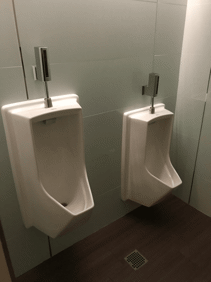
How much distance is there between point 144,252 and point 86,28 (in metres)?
1.51

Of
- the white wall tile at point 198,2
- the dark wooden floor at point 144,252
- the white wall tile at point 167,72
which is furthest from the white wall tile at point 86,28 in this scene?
the dark wooden floor at point 144,252

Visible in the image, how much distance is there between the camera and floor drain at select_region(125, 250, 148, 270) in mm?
1536

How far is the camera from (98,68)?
1.33 m

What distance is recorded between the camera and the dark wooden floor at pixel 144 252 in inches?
58.2

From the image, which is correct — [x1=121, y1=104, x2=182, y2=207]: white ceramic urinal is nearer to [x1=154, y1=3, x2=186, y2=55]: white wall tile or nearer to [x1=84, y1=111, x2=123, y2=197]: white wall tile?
[x1=84, y1=111, x2=123, y2=197]: white wall tile

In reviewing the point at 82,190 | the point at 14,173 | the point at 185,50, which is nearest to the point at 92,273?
the point at 82,190

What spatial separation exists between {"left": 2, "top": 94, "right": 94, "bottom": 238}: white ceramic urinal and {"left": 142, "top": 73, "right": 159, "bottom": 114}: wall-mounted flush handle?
54 centimetres

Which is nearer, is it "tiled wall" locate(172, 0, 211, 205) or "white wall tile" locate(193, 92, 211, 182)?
"tiled wall" locate(172, 0, 211, 205)

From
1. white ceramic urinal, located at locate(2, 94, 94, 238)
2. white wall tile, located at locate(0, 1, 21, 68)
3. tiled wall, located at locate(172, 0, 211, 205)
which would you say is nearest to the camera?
white wall tile, located at locate(0, 1, 21, 68)

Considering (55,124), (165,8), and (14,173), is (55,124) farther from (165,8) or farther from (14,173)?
(165,8)

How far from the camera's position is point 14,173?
121 cm

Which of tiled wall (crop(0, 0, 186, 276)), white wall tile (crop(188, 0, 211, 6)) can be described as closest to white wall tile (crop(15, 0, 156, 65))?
tiled wall (crop(0, 0, 186, 276))

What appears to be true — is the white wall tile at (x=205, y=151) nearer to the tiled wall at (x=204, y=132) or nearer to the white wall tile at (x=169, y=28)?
the tiled wall at (x=204, y=132)

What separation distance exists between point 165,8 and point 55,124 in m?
1.03
